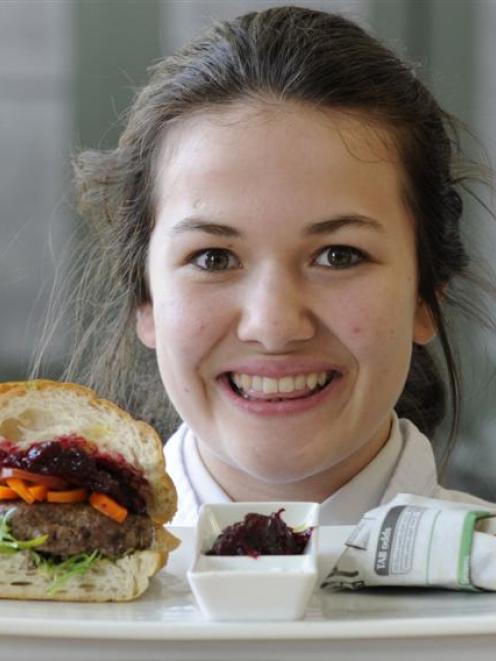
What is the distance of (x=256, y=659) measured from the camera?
1104mm

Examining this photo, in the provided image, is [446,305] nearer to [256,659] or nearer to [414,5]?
[256,659]

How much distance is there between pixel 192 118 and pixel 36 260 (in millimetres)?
3820

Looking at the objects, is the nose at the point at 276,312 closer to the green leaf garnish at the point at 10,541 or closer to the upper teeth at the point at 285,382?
the upper teeth at the point at 285,382

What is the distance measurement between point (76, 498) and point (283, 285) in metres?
0.36

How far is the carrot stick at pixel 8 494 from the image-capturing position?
1.43m

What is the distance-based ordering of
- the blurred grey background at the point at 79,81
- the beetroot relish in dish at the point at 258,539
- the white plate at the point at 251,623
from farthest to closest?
1. the blurred grey background at the point at 79,81
2. the beetroot relish in dish at the point at 258,539
3. the white plate at the point at 251,623

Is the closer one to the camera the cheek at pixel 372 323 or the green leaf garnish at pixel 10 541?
the green leaf garnish at pixel 10 541

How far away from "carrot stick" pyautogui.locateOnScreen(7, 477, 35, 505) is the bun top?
0.04m

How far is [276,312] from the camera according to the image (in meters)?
1.59

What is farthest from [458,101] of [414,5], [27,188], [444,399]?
[444,399]

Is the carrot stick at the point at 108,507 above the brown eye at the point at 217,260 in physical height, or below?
below

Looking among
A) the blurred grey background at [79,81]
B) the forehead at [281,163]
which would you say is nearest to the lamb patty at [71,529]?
the forehead at [281,163]

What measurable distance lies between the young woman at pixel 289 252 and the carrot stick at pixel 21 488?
348mm

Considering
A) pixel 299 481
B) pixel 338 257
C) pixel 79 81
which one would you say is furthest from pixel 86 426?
pixel 79 81
